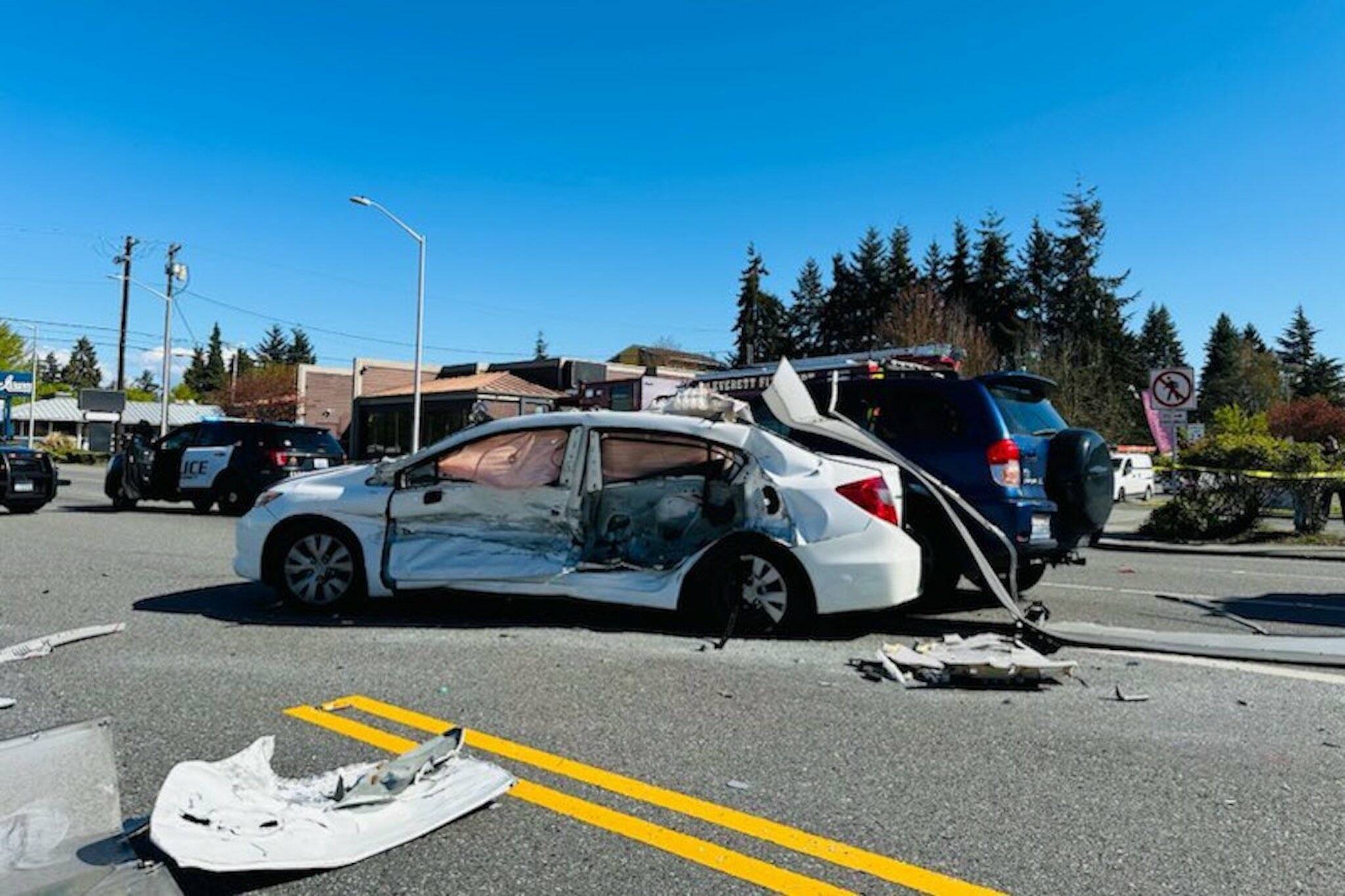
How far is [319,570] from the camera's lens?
6.81 metres

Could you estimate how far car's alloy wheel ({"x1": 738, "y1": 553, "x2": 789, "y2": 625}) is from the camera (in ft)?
20.2

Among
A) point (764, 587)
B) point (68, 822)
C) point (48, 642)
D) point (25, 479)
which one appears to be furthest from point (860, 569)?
point (25, 479)

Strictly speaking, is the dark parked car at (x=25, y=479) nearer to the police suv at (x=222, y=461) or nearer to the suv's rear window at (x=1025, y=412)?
the police suv at (x=222, y=461)

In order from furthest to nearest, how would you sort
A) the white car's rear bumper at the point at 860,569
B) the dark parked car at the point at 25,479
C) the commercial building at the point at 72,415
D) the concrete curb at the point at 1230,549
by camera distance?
1. the commercial building at the point at 72,415
2. the dark parked car at the point at 25,479
3. the concrete curb at the point at 1230,549
4. the white car's rear bumper at the point at 860,569

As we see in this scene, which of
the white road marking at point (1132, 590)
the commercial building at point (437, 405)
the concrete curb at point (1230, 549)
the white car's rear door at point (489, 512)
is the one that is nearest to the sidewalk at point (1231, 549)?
the concrete curb at point (1230, 549)

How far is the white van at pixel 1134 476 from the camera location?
105 ft

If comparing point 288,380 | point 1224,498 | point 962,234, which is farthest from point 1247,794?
point 288,380

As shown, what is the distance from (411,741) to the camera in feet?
13.2

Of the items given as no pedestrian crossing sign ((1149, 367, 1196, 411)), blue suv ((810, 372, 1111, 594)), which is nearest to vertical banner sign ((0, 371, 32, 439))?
no pedestrian crossing sign ((1149, 367, 1196, 411))

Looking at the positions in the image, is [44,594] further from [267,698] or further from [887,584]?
[887,584]

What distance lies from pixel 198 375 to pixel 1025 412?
5854 inches

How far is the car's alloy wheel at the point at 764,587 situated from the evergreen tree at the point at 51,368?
185 metres

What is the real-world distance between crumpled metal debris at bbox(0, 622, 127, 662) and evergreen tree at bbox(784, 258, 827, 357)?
61.0 m

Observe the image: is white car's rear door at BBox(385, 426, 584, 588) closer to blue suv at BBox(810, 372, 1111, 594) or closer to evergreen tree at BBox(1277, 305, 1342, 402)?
blue suv at BBox(810, 372, 1111, 594)
